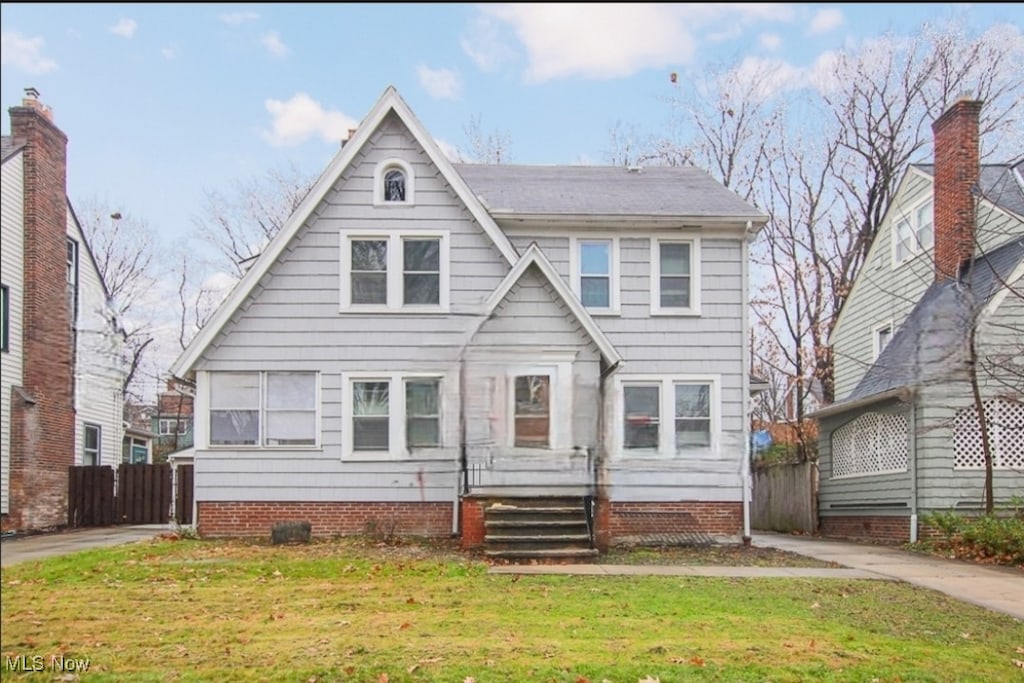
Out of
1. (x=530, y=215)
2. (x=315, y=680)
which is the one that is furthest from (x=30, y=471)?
(x=530, y=215)

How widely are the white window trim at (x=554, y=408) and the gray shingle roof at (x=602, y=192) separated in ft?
25.7

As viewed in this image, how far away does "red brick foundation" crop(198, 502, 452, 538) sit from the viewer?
1741 centimetres

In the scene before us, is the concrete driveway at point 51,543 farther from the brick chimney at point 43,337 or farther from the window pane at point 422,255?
the window pane at point 422,255

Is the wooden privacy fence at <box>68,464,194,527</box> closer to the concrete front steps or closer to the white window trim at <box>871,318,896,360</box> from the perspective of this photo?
the concrete front steps

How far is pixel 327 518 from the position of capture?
17.5 metres

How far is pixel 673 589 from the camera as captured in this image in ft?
38.1

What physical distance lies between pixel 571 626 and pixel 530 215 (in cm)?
1125

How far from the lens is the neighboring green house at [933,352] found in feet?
31.1

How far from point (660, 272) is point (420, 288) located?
5214 millimetres

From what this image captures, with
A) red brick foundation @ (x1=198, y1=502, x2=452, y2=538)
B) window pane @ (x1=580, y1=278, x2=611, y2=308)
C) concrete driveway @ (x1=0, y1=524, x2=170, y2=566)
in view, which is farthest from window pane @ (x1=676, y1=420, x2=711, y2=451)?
concrete driveway @ (x1=0, y1=524, x2=170, y2=566)

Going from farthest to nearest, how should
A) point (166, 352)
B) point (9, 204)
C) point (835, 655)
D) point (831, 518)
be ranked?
point (831, 518)
point (835, 655)
point (166, 352)
point (9, 204)

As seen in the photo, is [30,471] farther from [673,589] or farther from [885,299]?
[885,299]

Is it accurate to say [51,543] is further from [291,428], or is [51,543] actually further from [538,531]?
[291,428]

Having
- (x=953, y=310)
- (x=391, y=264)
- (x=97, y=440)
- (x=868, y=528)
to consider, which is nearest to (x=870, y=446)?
(x=868, y=528)
